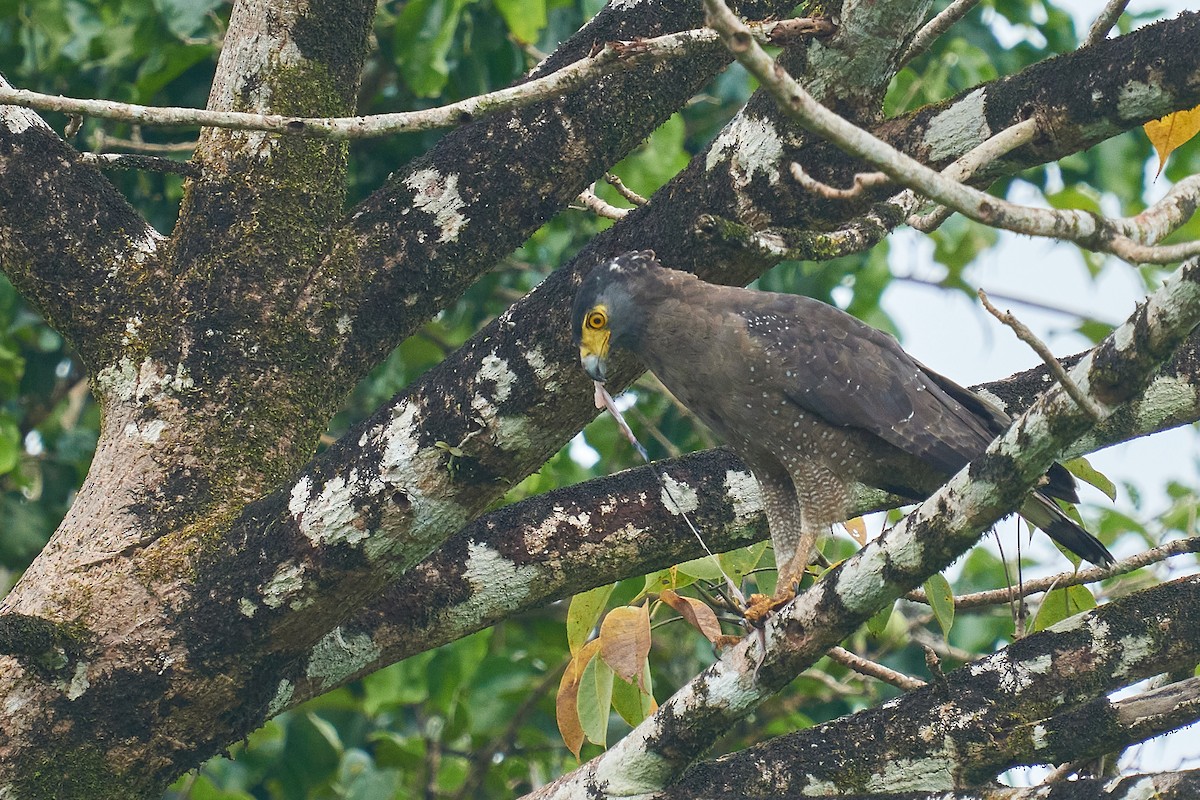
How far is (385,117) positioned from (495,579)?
1.37 meters

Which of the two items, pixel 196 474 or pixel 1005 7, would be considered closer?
pixel 196 474

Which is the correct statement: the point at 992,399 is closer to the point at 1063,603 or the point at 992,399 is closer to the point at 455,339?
the point at 1063,603

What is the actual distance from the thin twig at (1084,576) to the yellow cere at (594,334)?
0.96m

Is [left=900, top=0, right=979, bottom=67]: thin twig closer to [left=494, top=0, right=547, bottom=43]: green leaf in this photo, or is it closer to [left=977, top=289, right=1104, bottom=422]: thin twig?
[left=977, top=289, right=1104, bottom=422]: thin twig

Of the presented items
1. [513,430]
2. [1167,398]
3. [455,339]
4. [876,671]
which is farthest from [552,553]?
[455,339]

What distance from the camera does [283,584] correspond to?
3227 millimetres

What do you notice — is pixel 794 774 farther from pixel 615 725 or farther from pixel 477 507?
pixel 615 725

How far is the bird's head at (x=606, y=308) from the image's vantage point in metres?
3.24

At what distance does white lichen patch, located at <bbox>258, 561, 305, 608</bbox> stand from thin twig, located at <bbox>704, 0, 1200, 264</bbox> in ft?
5.55

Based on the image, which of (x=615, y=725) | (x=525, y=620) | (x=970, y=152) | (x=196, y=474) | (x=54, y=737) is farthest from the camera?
(x=525, y=620)

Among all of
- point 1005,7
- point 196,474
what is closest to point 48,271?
point 196,474

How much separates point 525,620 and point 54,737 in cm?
422

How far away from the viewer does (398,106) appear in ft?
21.3

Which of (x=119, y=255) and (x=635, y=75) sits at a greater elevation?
(x=635, y=75)
